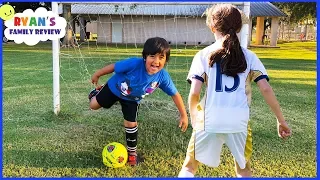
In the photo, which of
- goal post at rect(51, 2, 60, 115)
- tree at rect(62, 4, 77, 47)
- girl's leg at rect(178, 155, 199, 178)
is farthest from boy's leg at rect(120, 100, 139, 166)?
tree at rect(62, 4, 77, 47)

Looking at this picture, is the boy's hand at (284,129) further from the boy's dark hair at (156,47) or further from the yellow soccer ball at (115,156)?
the yellow soccer ball at (115,156)

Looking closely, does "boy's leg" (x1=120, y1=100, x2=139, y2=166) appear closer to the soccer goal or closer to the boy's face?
the boy's face

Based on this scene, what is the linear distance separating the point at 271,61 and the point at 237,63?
1045 centimetres

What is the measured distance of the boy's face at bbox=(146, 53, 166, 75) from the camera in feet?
10.1

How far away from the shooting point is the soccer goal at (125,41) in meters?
5.64

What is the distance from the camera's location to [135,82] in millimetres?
3338

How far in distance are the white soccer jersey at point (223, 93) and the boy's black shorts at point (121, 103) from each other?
1.00 meters

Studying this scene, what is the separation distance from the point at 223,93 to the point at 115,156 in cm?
128

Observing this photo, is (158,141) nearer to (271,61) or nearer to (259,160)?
(259,160)

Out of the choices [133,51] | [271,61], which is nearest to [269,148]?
[133,51]

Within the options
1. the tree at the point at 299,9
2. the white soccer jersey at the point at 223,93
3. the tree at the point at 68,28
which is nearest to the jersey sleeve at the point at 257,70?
the white soccer jersey at the point at 223,93

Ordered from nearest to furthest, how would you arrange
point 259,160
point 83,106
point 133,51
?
point 259,160 → point 83,106 → point 133,51

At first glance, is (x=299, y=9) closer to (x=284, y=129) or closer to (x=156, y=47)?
(x=156, y=47)

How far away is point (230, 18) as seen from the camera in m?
2.59
